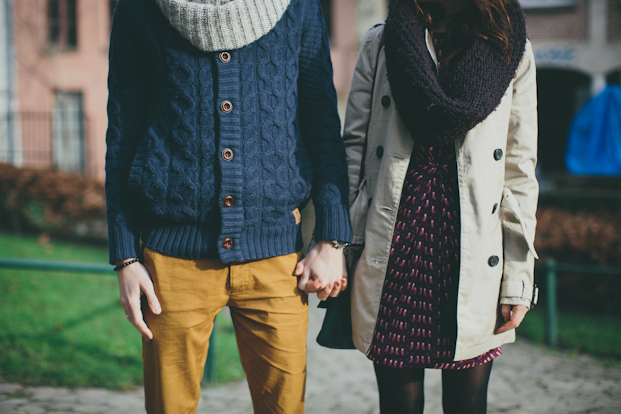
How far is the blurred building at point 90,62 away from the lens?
12047 mm

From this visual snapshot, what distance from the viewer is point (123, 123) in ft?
4.87

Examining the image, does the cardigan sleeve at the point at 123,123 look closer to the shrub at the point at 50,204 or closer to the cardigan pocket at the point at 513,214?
the cardigan pocket at the point at 513,214

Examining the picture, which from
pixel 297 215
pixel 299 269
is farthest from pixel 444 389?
pixel 297 215

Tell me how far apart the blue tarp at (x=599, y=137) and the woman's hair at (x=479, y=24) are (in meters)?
7.47

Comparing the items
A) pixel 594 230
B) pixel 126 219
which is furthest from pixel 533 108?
pixel 594 230

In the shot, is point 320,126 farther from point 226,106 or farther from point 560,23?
point 560,23

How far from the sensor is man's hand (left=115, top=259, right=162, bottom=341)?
1426 millimetres

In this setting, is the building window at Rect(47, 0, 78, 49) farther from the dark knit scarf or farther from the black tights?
the black tights

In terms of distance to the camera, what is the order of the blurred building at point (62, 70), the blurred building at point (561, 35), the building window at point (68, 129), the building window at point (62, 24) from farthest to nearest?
the building window at point (62, 24) → the building window at point (68, 129) → the blurred building at point (62, 70) → the blurred building at point (561, 35)

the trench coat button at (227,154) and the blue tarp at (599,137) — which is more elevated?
the blue tarp at (599,137)

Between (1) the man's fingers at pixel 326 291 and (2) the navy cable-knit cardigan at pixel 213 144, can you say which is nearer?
(2) the navy cable-knit cardigan at pixel 213 144

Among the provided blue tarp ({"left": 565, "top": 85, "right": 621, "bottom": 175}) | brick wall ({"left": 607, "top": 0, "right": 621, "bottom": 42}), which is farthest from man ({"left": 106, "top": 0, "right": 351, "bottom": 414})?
brick wall ({"left": 607, "top": 0, "right": 621, "bottom": 42})

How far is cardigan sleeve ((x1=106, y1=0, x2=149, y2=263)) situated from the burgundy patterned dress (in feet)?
2.90

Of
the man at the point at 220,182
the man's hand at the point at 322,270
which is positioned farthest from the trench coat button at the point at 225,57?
the man's hand at the point at 322,270
